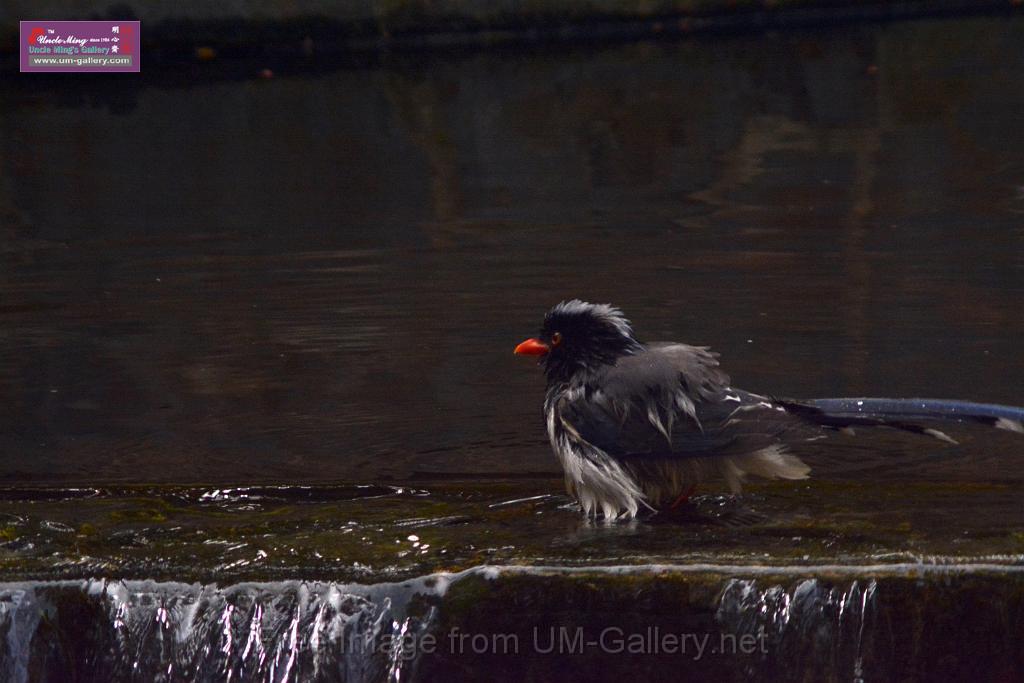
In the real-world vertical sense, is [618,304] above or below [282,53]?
below

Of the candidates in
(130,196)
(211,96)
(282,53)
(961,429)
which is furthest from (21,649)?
(282,53)

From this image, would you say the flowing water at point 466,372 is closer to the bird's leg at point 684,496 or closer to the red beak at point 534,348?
the bird's leg at point 684,496

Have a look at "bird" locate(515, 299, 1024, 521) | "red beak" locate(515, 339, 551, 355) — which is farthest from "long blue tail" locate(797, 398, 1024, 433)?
"red beak" locate(515, 339, 551, 355)

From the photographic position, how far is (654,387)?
14.6ft

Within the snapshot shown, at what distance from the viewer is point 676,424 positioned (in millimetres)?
4418

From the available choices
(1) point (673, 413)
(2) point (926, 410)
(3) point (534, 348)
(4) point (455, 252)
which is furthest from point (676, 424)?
(4) point (455, 252)

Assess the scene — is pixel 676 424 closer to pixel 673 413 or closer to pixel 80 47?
pixel 673 413

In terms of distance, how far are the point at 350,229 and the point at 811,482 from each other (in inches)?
238

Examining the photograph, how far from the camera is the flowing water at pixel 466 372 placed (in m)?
3.90

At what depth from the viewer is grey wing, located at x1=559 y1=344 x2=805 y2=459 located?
437 cm

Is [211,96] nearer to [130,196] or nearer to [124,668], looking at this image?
[130,196]

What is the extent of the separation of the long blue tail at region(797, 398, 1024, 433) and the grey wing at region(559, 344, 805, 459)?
0.17 meters

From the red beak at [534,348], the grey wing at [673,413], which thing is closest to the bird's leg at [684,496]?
the grey wing at [673,413]

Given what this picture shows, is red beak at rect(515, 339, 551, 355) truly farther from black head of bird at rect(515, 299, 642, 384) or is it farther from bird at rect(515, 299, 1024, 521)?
bird at rect(515, 299, 1024, 521)
